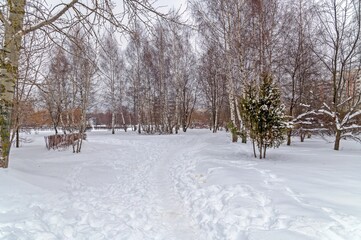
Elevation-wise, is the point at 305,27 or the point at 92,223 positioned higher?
the point at 305,27

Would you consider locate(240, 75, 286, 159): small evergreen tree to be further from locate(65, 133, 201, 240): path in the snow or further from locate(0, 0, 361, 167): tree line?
locate(65, 133, 201, 240): path in the snow

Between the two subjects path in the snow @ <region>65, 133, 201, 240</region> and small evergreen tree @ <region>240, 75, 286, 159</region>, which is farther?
small evergreen tree @ <region>240, 75, 286, 159</region>

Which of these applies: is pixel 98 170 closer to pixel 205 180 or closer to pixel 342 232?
pixel 205 180

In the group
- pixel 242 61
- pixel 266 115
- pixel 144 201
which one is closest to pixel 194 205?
pixel 144 201

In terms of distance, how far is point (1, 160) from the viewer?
4871mm

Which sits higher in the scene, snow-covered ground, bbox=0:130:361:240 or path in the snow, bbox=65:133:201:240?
snow-covered ground, bbox=0:130:361:240

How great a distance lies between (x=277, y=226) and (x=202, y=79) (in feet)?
87.7

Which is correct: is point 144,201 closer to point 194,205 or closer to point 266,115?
point 194,205

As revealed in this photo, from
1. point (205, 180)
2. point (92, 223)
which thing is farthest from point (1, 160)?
point (205, 180)

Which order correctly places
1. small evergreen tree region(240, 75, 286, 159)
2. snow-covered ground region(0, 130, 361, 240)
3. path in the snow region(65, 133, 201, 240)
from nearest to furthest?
snow-covered ground region(0, 130, 361, 240)
path in the snow region(65, 133, 201, 240)
small evergreen tree region(240, 75, 286, 159)

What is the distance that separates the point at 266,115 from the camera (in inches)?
328

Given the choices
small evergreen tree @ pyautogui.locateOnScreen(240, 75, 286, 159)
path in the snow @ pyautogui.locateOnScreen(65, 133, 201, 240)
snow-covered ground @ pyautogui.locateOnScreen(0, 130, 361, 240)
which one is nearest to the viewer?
snow-covered ground @ pyautogui.locateOnScreen(0, 130, 361, 240)

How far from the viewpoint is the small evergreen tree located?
27.2 feet

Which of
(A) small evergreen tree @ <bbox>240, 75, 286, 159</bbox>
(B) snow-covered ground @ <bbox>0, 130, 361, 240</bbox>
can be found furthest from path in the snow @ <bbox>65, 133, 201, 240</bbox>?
(A) small evergreen tree @ <bbox>240, 75, 286, 159</bbox>
